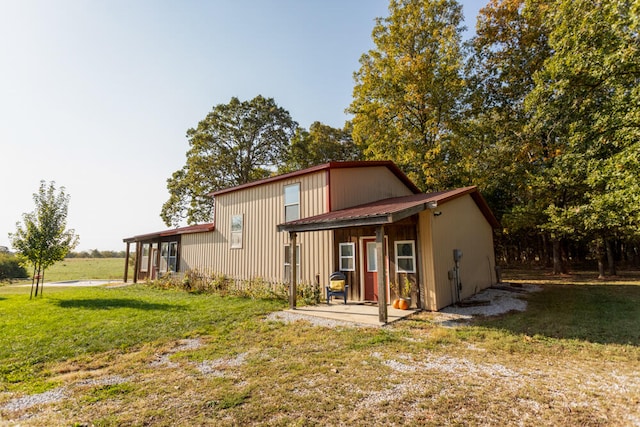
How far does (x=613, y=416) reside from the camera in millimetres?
3082

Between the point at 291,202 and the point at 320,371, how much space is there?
8485 mm

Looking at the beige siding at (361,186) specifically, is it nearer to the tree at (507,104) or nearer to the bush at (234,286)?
the bush at (234,286)

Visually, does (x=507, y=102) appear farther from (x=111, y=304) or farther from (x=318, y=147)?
(x=111, y=304)

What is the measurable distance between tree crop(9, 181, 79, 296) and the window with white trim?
22.7 ft

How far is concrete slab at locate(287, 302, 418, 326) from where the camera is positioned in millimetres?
7434

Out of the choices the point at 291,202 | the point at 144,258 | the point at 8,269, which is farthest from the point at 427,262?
the point at 8,269

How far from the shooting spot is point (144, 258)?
64.4ft

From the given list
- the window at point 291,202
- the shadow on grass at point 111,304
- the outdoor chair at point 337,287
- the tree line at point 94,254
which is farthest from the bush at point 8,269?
the tree line at point 94,254

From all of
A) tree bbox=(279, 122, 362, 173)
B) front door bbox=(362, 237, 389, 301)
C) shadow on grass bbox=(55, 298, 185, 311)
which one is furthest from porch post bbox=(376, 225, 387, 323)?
tree bbox=(279, 122, 362, 173)

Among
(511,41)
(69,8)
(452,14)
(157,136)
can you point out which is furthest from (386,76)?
(69,8)

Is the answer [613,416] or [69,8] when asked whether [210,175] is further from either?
[613,416]

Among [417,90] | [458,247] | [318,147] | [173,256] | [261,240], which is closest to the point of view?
[458,247]

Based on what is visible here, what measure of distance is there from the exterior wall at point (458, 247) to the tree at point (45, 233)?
1505cm

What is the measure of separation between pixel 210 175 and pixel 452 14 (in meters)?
20.0
